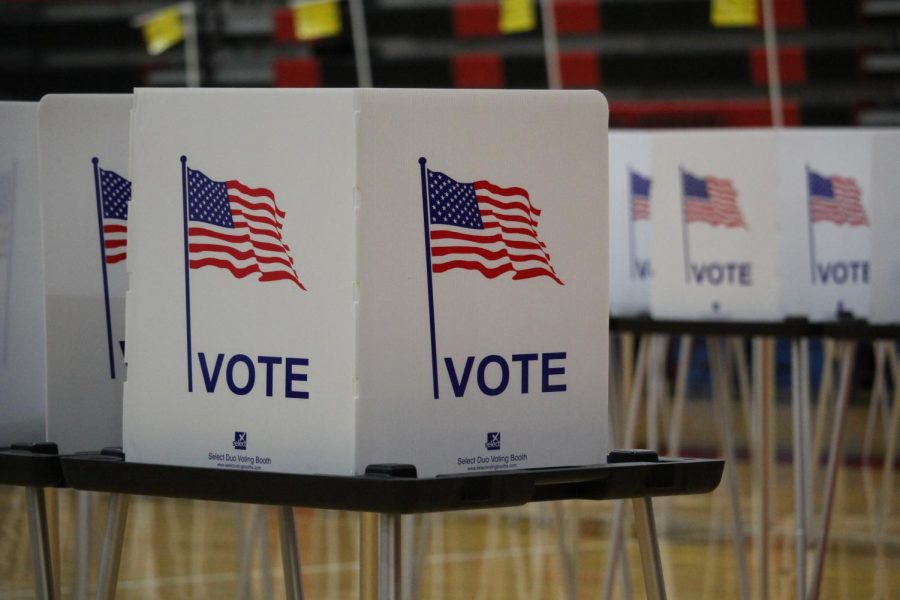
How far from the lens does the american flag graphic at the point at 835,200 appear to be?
3951 mm

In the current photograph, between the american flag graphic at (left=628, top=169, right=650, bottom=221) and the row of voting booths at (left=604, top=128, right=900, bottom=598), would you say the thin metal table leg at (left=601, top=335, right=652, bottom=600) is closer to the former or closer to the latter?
the row of voting booths at (left=604, top=128, right=900, bottom=598)

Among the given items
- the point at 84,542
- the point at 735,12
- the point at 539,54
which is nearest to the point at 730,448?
the point at 84,542

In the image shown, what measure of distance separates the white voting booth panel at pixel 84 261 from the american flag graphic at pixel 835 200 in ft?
7.40

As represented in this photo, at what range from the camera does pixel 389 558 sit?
1.66 meters

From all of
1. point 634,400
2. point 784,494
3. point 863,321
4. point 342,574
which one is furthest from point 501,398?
point 784,494

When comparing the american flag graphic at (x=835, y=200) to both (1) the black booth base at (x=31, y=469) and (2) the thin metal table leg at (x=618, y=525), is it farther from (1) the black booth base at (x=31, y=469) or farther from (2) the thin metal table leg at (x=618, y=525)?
(1) the black booth base at (x=31, y=469)

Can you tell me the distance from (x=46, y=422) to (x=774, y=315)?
2118mm

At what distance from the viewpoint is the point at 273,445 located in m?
1.77

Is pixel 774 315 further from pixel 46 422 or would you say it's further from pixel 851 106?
pixel 851 106

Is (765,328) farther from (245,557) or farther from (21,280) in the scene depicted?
(21,280)

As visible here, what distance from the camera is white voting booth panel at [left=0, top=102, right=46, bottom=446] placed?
2.10 metres

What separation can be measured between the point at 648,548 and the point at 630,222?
2.39 m

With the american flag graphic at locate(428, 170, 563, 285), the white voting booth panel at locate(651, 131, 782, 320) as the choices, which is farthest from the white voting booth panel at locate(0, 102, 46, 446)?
the white voting booth panel at locate(651, 131, 782, 320)

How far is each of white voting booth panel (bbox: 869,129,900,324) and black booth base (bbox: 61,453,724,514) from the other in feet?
6.13
